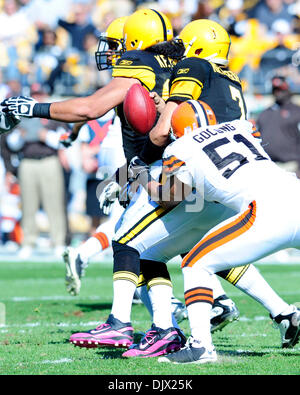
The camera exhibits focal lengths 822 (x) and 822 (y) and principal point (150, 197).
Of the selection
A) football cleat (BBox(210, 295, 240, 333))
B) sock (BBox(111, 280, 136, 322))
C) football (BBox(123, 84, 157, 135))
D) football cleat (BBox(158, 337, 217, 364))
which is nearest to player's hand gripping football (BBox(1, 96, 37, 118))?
football (BBox(123, 84, 157, 135))

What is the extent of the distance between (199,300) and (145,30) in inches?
69.3

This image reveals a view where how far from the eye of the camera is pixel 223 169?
3910 mm

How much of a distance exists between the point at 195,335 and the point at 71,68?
10.6 meters

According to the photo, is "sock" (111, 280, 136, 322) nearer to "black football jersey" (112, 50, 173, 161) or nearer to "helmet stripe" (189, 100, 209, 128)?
"black football jersey" (112, 50, 173, 161)

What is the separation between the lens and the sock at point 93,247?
21.0 ft

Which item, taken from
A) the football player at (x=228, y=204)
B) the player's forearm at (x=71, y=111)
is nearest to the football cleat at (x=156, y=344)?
the football player at (x=228, y=204)

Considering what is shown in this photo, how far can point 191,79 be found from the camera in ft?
14.0

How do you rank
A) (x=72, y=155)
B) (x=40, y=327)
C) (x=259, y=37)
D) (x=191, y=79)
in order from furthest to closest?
1. (x=259, y=37)
2. (x=72, y=155)
3. (x=40, y=327)
4. (x=191, y=79)

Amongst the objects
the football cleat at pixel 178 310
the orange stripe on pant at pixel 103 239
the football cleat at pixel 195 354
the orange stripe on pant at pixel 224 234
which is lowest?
the football cleat at pixel 195 354

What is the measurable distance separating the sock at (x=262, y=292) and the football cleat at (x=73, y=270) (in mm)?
1936

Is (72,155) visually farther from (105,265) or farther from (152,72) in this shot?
(152,72)

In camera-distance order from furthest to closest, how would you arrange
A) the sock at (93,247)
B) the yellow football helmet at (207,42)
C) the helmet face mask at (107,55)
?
the sock at (93,247) → the helmet face mask at (107,55) → the yellow football helmet at (207,42)

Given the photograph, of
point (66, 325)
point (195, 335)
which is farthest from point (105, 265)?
point (195, 335)

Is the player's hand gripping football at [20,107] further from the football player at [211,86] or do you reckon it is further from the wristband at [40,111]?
the football player at [211,86]
